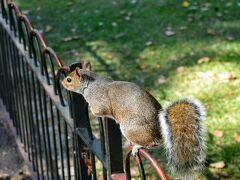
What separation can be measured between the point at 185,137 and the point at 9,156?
2.65 m

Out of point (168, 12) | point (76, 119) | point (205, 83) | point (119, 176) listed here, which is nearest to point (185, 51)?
point (205, 83)

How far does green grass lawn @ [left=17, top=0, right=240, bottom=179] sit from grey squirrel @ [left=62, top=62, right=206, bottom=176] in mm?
1563

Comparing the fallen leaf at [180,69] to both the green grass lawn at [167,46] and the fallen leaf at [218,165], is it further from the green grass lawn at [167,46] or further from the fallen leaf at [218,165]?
the fallen leaf at [218,165]

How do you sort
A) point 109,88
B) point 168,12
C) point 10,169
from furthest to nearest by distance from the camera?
point 168,12 → point 10,169 → point 109,88

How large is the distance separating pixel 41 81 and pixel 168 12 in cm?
392

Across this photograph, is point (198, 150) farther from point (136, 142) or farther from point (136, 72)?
point (136, 72)

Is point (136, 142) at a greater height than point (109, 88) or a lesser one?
lesser

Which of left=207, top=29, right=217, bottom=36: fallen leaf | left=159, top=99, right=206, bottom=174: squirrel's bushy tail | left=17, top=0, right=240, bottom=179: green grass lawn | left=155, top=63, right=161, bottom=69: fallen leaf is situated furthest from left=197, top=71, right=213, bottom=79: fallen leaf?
left=159, top=99, right=206, bottom=174: squirrel's bushy tail

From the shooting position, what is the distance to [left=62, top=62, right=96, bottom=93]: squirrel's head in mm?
2270

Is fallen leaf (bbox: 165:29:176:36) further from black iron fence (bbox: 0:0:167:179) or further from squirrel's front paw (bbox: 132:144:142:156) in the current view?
squirrel's front paw (bbox: 132:144:142:156)

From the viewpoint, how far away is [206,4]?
6676mm

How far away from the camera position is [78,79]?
2.27 metres

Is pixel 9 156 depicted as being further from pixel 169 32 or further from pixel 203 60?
pixel 169 32

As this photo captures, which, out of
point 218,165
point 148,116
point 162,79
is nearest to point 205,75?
point 162,79
